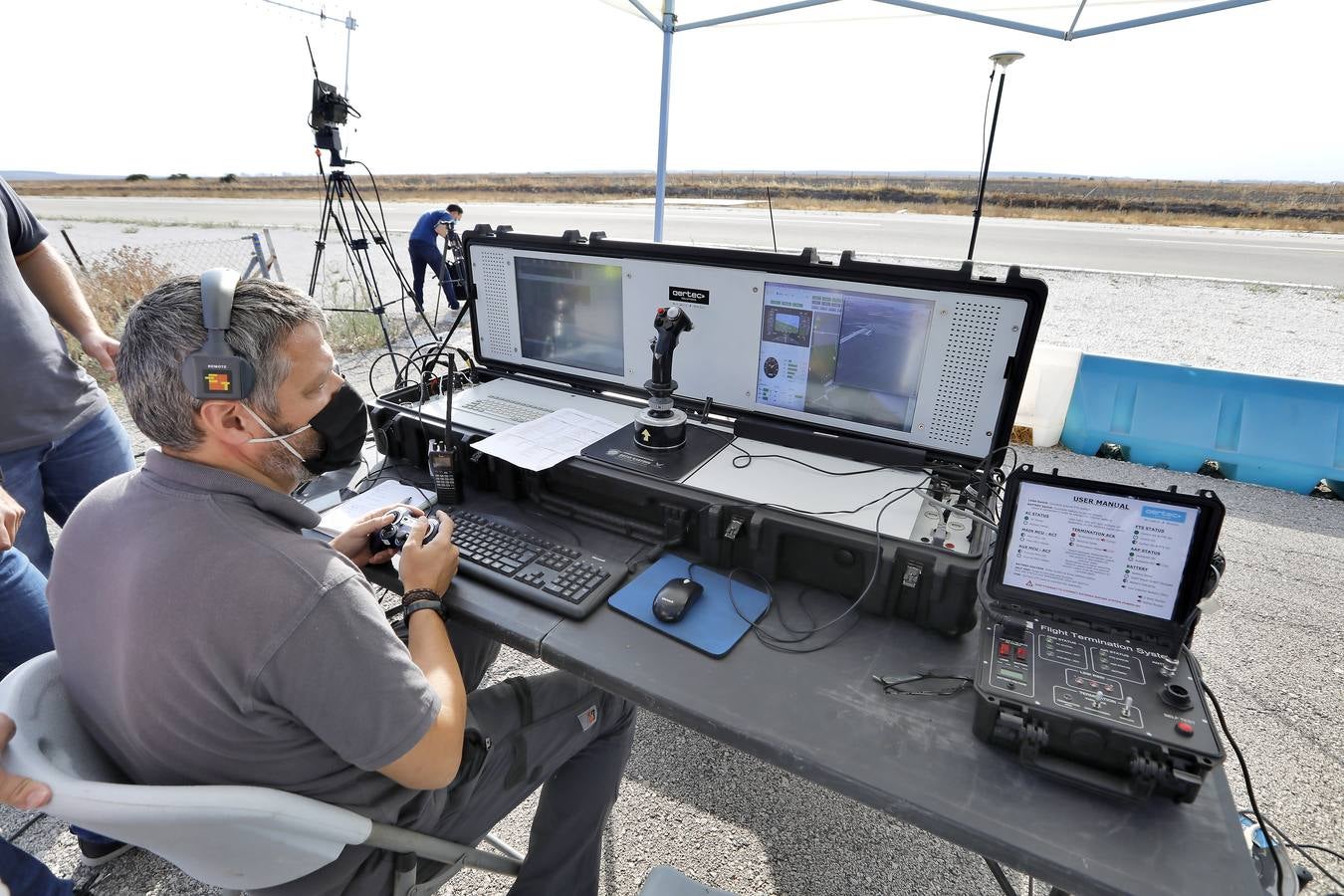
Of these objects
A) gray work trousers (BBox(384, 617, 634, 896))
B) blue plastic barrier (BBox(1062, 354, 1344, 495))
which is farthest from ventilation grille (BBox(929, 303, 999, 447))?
blue plastic barrier (BBox(1062, 354, 1344, 495))

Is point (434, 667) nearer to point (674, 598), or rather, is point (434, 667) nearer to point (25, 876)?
point (674, 598)

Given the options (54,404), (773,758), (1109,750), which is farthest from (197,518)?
(1109,750)

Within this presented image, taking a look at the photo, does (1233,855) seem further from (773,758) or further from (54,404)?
(54,404)

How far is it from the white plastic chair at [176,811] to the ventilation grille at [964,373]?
5.73 feet

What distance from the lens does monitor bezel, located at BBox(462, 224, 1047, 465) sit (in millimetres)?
1658

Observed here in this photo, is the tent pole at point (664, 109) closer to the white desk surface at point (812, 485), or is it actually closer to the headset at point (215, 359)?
the white desk surface at point (812, 485)

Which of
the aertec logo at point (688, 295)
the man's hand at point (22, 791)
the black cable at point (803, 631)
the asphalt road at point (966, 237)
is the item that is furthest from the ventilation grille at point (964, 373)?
the asphalt road at point (966, 237)

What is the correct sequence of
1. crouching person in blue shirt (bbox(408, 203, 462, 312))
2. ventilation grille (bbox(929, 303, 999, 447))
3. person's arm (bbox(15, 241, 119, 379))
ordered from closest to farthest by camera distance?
ventilation grille (bbox(929, 303, 999, 447)), person's arm (bbox(15, 241, 119, 379)), crouching person in blue shirt (bbox(408, 203, 462, 312))

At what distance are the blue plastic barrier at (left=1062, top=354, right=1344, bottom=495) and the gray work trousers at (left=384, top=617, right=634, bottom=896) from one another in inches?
169

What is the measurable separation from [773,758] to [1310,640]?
3.11m

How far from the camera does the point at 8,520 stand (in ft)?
4.90

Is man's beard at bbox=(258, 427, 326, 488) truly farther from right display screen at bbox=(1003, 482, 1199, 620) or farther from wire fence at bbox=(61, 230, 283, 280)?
wire fence at bbox=(61, 230, 283, 280)

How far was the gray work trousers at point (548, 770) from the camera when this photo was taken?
4.62 ft

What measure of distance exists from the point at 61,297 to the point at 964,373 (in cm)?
303
